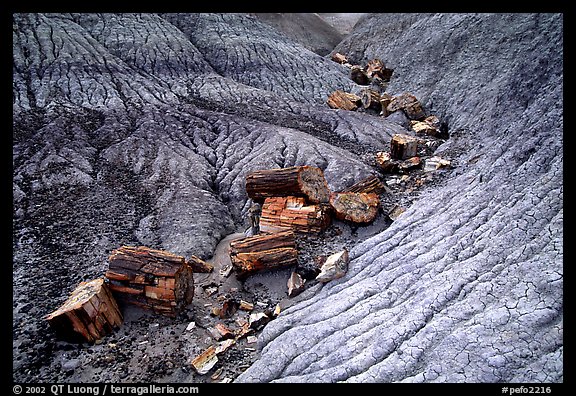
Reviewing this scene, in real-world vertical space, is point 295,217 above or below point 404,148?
below

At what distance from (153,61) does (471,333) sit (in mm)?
18871

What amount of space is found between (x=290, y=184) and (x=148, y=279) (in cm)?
345

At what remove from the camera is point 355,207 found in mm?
7547

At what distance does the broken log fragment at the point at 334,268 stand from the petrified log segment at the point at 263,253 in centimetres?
68

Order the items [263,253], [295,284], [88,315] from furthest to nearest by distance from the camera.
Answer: [263,253], [295,284], [88,315]

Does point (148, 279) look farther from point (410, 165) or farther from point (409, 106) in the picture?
point (409, 106)

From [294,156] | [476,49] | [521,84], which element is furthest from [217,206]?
[476,49]

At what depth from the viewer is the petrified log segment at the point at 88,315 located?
4.91 meters

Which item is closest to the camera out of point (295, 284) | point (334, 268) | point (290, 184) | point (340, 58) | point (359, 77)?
point (334, 268)

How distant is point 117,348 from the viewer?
5055 mm

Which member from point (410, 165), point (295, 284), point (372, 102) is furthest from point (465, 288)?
point (372, 102)

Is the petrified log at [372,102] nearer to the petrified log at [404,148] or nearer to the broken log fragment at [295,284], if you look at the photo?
the petrified log at [404,148]

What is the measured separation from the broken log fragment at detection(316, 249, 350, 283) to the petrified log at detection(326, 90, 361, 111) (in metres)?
11.9

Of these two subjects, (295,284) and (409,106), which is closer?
(295,284)
